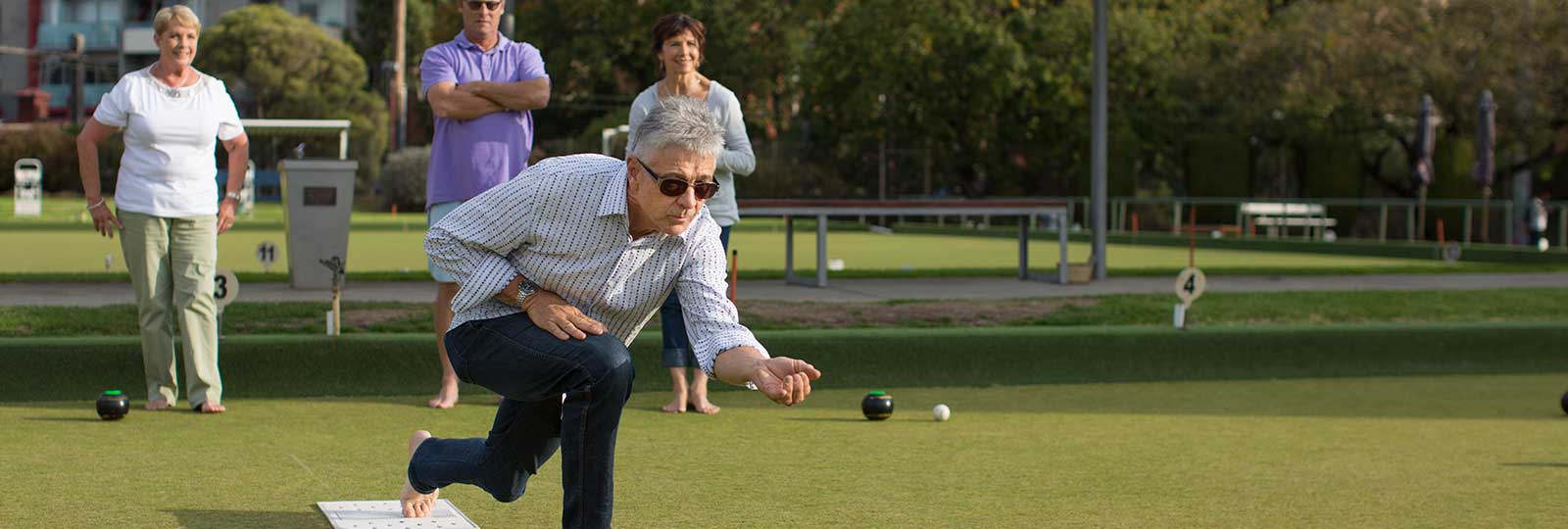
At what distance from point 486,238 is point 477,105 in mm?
2993

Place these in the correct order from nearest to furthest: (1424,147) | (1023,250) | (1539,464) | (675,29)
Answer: (1539,464), (675,29), (1023,250), (1424,147)

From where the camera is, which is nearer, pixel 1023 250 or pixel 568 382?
pixel 568 382

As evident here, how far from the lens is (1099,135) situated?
14.6 m

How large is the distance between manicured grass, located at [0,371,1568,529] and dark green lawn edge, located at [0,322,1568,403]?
0.62ft

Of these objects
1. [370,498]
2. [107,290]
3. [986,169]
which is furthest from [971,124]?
[370,498]

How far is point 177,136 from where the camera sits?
6449 millimetres

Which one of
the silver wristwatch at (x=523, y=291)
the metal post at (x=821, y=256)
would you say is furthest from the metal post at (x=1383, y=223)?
the silver wristwatch at (x=523, y=291)

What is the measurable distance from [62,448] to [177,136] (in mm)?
1271

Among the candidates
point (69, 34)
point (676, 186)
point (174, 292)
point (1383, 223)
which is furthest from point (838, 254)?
point (69, 34)

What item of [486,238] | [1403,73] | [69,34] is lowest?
[486,238]

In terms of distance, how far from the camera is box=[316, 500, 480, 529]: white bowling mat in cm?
441

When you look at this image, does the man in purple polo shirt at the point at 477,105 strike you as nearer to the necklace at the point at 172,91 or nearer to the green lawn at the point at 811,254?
the necklace at the point at 172,91

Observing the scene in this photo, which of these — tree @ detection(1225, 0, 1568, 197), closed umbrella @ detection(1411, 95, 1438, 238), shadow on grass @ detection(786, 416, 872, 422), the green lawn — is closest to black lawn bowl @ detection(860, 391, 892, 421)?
shadow on grass @ detection(786, 416, 872, 422)

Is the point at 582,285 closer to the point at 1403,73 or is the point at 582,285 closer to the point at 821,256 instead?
the point at 821,256
